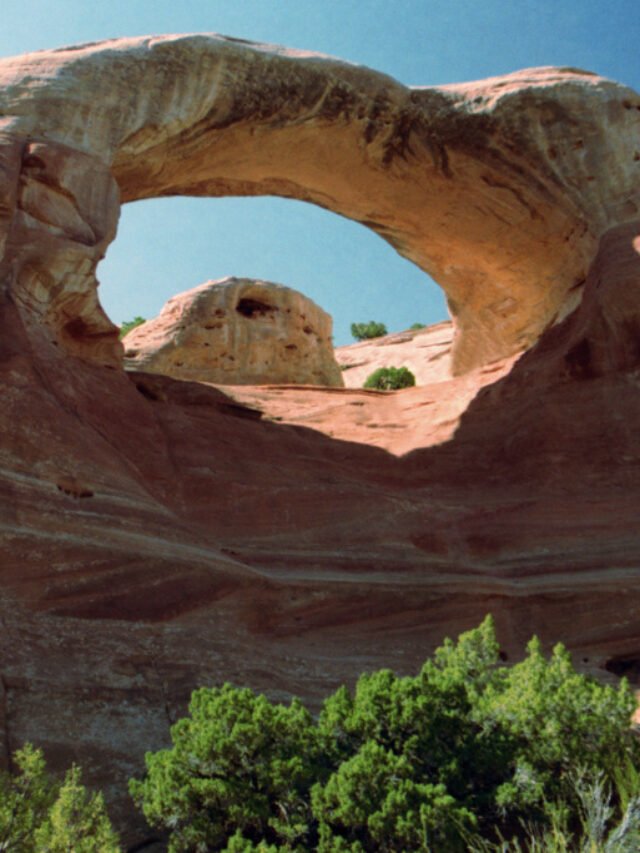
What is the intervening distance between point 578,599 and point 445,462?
319cm

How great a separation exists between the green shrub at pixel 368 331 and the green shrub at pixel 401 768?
160ft

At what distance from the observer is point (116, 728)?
22.6 ft

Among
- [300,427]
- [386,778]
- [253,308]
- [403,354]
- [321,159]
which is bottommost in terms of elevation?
[386,778]

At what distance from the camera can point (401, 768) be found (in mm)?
5754

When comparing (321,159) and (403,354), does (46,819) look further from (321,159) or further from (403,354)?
(403,354)

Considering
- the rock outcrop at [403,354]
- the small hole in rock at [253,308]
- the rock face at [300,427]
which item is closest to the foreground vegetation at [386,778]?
the rock face at [300,427]

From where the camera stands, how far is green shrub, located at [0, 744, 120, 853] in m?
5.13

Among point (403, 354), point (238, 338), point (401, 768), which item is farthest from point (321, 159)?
point (403, 354)

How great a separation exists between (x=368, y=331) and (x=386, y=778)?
1988 inches

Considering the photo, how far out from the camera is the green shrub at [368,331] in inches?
2180

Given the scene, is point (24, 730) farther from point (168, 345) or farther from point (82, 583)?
point (168, 345)

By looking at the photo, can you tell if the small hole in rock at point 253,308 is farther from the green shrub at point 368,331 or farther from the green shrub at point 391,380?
the green shrub at point 368,331

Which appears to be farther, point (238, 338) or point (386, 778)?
point (238, 338)

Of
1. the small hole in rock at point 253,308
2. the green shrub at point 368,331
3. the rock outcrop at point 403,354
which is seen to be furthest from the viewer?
the green shrub at point 368,331
